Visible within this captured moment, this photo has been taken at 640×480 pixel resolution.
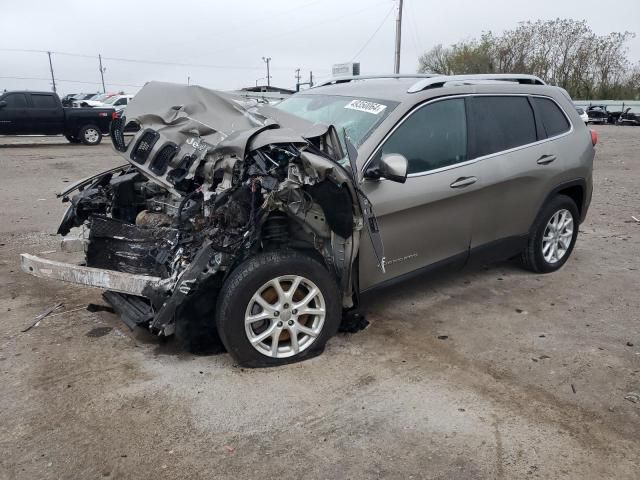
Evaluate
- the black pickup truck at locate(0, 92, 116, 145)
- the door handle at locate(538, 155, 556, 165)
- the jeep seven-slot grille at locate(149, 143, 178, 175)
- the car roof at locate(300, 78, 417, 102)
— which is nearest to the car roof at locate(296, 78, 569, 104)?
the car roof at locate(300, 78, 417, 102)

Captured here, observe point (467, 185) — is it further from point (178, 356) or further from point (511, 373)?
point (178, 356)

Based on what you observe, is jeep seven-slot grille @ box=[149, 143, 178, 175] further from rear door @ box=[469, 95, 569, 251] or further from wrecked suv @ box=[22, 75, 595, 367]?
rear door @ box=[469, 95, 569, 251]

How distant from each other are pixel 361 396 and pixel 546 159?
2935 mm

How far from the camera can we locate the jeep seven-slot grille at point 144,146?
3.95 m

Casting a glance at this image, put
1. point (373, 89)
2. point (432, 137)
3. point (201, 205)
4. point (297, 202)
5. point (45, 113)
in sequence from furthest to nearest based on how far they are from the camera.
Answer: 1. point (45, 113)
2. point (373, 89)
3. point (432, 137)
4. point (201, 205)
5. point (297, 202)

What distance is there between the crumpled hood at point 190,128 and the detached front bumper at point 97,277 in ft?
2.34

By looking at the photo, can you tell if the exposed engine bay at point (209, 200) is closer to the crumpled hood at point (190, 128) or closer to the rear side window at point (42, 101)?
the crumpled hood at point (190, 128)

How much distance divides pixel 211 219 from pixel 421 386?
1657 mm

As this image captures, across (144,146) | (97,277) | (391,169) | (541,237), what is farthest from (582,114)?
(97,277)

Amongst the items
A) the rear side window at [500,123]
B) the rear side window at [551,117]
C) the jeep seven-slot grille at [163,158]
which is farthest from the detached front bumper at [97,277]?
the rear side window at [551,117]

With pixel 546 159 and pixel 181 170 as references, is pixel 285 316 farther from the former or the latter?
pixel 546 159

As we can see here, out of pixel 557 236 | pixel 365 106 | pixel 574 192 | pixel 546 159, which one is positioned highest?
pixel 365 106

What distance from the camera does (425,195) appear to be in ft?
12.9

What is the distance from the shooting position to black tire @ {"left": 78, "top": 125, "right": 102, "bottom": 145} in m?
18.4
